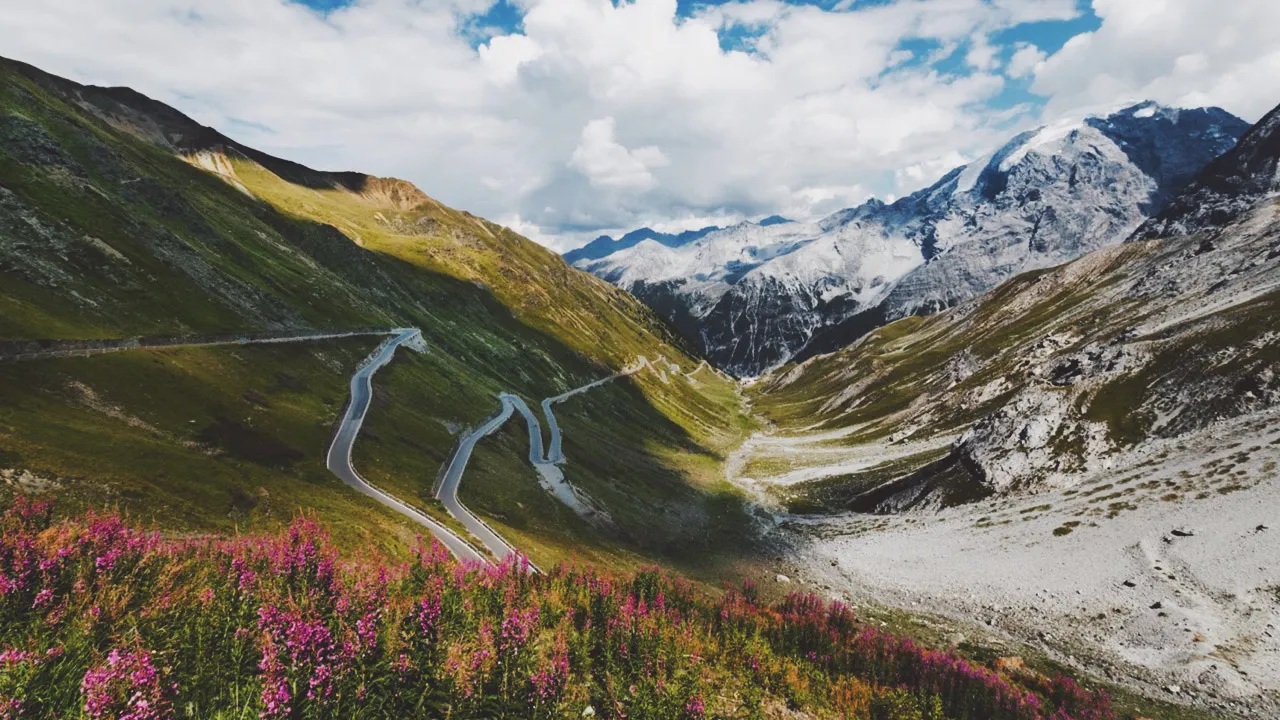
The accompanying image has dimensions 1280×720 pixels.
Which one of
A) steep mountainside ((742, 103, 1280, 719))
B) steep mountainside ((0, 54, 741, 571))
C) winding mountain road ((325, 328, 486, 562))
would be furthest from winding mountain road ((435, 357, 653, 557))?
steep mountainside ((742, 103, 1280, 719))

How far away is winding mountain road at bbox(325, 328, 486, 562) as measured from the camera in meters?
46.1

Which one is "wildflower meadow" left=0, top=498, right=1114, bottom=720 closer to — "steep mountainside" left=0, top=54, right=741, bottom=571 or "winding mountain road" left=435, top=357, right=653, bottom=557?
"winding mountain road" left=435, top=357, right=653, bottom=557

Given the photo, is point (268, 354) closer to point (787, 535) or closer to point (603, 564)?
point (603, 564)

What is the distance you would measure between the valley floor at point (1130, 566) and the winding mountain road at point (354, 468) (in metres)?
42.9

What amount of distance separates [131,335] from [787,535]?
90112 millimetres

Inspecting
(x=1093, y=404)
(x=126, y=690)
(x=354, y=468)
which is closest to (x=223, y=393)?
(x=354, y=468)

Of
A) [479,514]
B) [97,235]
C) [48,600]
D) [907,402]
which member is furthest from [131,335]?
[907,402]

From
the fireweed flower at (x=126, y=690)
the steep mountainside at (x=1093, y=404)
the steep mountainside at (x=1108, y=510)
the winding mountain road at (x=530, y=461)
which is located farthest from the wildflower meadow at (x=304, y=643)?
the steep mountainside at (x=1093, y=404)

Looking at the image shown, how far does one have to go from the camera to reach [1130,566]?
53.5 metres

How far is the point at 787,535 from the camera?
8550 cm

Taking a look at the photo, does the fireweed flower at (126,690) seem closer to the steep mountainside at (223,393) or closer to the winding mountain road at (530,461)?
the winding mountain road at (530,461)

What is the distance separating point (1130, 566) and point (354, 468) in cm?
7690

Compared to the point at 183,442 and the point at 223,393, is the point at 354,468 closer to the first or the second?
the point at 183,442

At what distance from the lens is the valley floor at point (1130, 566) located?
41094 mm
